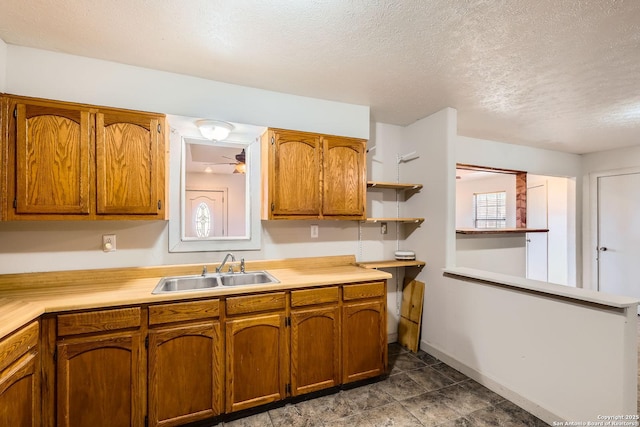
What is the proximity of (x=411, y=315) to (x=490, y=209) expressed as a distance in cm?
485

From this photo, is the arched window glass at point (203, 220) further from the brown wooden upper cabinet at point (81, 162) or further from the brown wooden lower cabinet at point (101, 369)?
the brown wooden lower cabinet at point (101, 369)

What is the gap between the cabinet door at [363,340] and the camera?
7.32 ft

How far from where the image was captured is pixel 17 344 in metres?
1.33

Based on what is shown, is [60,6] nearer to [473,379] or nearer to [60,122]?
[60,122]

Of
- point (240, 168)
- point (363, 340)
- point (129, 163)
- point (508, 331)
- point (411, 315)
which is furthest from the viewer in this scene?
point (411, 315)

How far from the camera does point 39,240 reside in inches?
76.2

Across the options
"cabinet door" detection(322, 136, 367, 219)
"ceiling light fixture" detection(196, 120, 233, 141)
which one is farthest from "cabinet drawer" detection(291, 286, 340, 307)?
"ceiling light fixture" detection(196, 120, 233, 141)

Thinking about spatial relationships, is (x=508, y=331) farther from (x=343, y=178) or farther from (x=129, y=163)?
(x=129, y=163)

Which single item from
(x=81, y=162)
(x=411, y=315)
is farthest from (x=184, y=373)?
(x=411, y=315)

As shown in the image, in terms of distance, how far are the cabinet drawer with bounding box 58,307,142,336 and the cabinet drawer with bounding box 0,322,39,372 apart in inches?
4.2

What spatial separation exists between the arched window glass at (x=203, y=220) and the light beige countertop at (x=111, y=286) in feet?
0.86

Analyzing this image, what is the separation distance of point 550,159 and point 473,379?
3.56 meters

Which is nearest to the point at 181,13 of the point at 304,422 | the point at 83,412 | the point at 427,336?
the point at 83,412

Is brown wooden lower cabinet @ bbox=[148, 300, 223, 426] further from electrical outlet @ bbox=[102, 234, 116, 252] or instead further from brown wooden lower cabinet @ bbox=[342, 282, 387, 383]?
brown wooden lower cabinet @ bbox=[342, 282, 387, 383]
